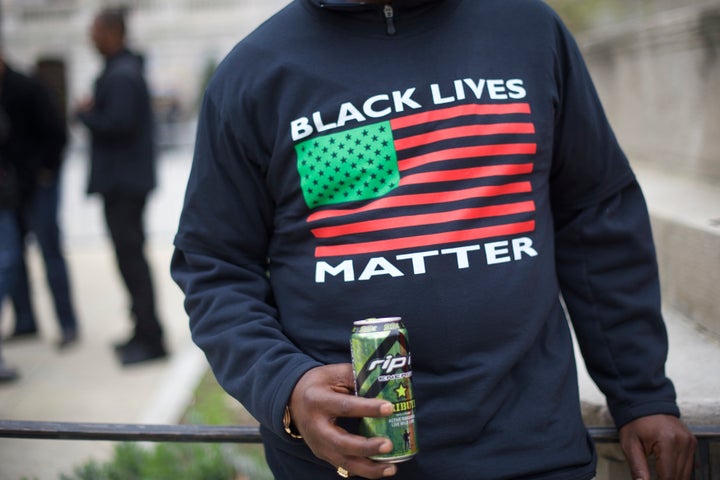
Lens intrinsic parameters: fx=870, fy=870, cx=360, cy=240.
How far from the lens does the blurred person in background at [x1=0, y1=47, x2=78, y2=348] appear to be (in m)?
5.91

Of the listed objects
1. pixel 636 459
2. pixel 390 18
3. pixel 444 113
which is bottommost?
pixel 636 459

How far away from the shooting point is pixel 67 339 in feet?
20.6

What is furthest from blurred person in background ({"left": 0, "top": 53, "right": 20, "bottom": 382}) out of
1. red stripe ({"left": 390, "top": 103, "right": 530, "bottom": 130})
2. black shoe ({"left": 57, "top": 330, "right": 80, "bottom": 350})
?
red stripe ({"left": 390, "top": 103, "right": 530, "bottom": 130})

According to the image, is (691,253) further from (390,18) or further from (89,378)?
(89,378)

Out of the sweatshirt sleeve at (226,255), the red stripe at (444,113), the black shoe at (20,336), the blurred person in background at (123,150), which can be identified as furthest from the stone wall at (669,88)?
the black shoe at (20,336)

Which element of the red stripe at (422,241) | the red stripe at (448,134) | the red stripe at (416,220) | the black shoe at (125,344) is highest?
the red stripe at (448,134)

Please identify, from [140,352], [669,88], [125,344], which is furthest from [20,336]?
[669,88]

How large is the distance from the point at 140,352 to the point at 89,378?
1.42ft

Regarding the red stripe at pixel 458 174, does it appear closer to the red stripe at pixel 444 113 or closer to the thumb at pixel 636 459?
the red stripe at pixel 444 113

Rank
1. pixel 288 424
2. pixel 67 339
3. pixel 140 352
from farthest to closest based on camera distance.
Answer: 1. pixel 67 339
2. pixel 140 352
3. pixel 288 424

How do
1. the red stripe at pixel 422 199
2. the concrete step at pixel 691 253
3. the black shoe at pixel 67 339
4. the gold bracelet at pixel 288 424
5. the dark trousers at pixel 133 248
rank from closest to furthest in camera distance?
the gold bracelet at pixel 288 424, the red stripe at pixel 422 199, the concrete step at pixel 691 253, the dark trousers at pixel 133 248, the black shoe at pixel 67 339

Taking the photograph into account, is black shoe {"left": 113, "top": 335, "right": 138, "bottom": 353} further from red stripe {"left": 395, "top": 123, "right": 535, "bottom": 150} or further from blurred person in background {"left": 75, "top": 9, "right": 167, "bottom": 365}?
red stripe {"left": 395, "top": 123, "right": 535, "bottom": 150}

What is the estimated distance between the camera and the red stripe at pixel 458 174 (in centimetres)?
166

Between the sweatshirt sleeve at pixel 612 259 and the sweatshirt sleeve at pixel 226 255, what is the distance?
0.66 meters
